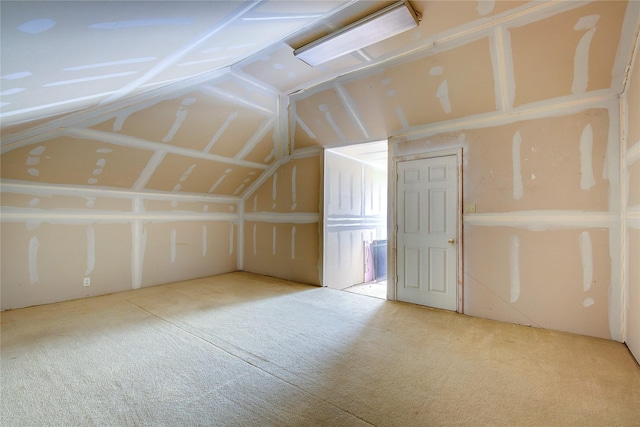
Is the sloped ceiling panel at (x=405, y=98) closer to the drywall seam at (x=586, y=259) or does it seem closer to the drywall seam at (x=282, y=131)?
the drywall seam at (x=282, y=131)

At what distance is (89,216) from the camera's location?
418 centimetres

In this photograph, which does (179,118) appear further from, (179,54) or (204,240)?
(204,240)

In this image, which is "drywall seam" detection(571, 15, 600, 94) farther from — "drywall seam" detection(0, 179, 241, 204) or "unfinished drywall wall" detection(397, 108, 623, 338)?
"drywall seam" detection(0, 179, 241, 204)

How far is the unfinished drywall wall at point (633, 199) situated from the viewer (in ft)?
7.54

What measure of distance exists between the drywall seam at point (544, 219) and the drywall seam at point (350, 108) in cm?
187

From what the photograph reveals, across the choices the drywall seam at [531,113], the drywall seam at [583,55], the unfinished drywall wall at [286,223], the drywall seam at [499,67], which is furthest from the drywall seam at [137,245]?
the drywall seam at [583,55]

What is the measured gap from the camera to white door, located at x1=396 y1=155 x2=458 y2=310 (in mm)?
3600

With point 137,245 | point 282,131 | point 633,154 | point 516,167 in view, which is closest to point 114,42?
point 282,131

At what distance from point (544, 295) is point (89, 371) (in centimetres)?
436

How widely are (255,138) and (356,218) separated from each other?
245 cm

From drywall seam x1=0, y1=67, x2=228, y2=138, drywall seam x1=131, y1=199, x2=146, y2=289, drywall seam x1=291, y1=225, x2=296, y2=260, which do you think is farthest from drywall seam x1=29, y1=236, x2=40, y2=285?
drywall seam x1=291, y1=225, x2=296, y2=260

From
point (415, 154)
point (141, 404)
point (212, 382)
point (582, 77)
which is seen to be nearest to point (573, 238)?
point (582, 77)

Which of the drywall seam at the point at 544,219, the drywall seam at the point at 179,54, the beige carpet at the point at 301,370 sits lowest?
the beige carpet at the point at 301,370

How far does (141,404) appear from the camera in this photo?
179cm
